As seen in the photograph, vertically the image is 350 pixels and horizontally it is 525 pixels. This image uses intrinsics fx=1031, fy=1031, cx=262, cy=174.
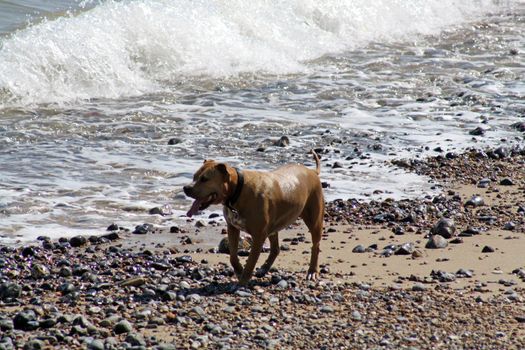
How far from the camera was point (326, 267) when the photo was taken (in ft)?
25.6

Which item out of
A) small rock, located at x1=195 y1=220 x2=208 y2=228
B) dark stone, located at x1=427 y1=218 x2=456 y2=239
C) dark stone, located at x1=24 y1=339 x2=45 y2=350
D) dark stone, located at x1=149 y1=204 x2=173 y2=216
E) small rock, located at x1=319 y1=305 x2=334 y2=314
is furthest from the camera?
dark stone, located at x1=149 y1=204 x2=173 y2=216

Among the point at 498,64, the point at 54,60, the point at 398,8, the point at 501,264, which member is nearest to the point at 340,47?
the point at 498,64

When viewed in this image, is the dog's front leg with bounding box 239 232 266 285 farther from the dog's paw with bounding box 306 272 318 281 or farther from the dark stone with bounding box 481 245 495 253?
the dark stone with bounding box 481 245 495 253

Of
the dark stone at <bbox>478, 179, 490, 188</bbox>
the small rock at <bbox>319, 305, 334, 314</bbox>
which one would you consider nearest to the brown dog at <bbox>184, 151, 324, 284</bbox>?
the small rock at <bbox>319, 305, 334, 314</bbox>

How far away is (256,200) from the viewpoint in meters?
7.05

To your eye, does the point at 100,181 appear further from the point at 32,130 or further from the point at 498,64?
the point at 498,64

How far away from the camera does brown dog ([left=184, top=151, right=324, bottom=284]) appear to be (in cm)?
690

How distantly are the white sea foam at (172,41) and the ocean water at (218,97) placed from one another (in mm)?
38

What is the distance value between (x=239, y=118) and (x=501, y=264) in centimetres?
A: 607

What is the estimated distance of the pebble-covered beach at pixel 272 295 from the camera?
5914mm

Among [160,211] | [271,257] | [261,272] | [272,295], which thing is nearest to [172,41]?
[160,211]

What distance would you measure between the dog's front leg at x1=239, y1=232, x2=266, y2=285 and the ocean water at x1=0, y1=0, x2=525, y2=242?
1.97 meters

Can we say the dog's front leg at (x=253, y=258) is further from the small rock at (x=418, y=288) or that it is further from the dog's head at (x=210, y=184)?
the small rock at (x=418, y=288)

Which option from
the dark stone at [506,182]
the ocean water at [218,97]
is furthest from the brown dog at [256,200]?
the dark stone at [506,182]
